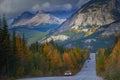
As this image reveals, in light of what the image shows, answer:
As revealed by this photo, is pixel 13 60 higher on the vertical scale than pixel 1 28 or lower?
lower

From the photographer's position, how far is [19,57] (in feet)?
349

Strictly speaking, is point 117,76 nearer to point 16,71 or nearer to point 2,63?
point 2,63

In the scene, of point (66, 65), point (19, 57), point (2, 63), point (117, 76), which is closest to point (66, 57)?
point (66, 65)

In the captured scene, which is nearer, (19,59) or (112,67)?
(112,67)

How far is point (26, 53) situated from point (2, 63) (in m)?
28.0

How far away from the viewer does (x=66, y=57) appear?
199m

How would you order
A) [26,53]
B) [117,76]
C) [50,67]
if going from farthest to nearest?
[50,67] → [26,53] → [117,76]

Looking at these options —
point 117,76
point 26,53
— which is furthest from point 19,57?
point 117,76

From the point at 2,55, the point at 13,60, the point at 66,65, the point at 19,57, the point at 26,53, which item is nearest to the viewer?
the point at 2,55

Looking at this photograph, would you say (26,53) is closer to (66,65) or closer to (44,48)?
(44,48)

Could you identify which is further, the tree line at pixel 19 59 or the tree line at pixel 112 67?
the tree line at pixel 19 59

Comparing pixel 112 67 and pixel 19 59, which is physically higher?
pixel 19 59

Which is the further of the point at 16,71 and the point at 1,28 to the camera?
the point at 16,71

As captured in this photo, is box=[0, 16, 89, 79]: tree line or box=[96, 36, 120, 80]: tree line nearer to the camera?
box=[96, 36, 120, 80]: tree line
